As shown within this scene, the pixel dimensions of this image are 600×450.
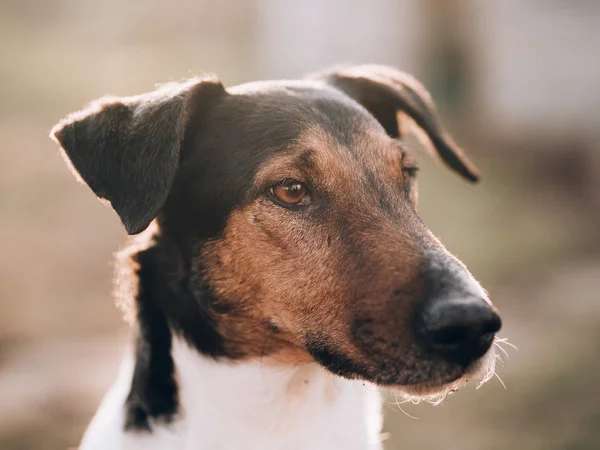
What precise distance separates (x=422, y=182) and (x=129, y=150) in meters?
8.58

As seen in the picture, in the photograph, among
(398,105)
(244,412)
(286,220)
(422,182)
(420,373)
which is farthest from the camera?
(422,182)

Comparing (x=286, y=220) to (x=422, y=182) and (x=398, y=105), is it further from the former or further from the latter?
(x=422, y=182)

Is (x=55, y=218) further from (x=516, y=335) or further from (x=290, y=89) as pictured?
(x=290, y=89)

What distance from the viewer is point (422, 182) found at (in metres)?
11.1

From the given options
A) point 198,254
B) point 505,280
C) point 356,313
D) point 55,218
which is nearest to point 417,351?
point 356,313

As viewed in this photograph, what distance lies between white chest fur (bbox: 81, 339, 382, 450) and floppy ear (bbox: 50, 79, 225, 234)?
61 cm

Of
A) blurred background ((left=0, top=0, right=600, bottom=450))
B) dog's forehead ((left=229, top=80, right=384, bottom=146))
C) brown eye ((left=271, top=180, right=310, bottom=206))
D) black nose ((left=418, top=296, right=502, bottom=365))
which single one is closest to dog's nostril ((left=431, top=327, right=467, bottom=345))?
black nose ((left=418, top=296, right=502, bottom=365))

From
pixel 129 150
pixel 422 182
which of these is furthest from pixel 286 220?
pixel 422 182

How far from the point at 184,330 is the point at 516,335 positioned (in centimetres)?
401

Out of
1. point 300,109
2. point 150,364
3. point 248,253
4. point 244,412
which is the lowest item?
point 244,412

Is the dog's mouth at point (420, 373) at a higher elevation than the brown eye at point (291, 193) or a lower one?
lower

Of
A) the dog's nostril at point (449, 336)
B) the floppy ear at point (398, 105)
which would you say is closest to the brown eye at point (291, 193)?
the dog's nostril at point (449, 336)

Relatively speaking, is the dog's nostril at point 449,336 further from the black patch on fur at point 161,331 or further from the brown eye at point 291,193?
the black patch on fur at point 161,331

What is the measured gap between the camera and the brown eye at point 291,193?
290 centimetres
